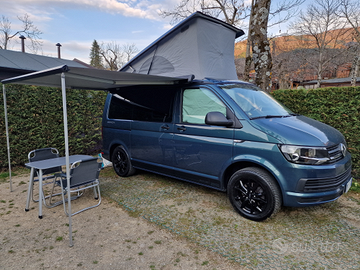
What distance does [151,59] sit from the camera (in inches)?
228

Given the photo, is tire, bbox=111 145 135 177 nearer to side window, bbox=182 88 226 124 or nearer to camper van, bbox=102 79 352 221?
camper van, bbox=102 79 352 221

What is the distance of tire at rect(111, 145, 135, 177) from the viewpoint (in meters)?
5.14

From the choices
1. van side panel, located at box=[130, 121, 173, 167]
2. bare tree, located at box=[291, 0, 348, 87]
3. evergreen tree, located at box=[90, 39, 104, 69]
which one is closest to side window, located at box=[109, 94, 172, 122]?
van side panel, located at box=[130, 121, 173, 167]

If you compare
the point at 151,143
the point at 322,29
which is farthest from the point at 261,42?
the point at 322,29

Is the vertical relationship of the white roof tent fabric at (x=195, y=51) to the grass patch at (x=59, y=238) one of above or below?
above

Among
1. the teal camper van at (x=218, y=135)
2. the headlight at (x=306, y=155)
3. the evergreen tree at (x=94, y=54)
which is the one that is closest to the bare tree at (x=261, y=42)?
the teal camper van at (x=218, y=135)

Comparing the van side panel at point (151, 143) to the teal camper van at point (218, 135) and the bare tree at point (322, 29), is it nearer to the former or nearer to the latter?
the teal camper van at point (218, 135)

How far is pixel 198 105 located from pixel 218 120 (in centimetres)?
64

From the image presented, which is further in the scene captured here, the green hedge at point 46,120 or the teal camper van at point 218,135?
the green hedge at point 46,120

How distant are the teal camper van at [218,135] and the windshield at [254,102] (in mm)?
20

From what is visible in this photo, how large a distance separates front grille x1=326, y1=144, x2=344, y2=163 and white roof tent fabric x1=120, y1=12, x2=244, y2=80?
2409 mm

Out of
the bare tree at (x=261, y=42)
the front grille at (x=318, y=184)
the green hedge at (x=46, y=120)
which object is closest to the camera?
the front grille at (x=318, y=184)

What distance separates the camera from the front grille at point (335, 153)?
2.99 metres

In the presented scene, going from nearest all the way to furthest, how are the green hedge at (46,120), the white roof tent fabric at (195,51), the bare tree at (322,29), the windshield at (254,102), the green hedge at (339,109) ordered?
the windshield at (254,102) < the green hedge at (339,109) < the white roof tent fabric at (195,51) < the green hedge at (46,120) < the bare tree at (322,29)
